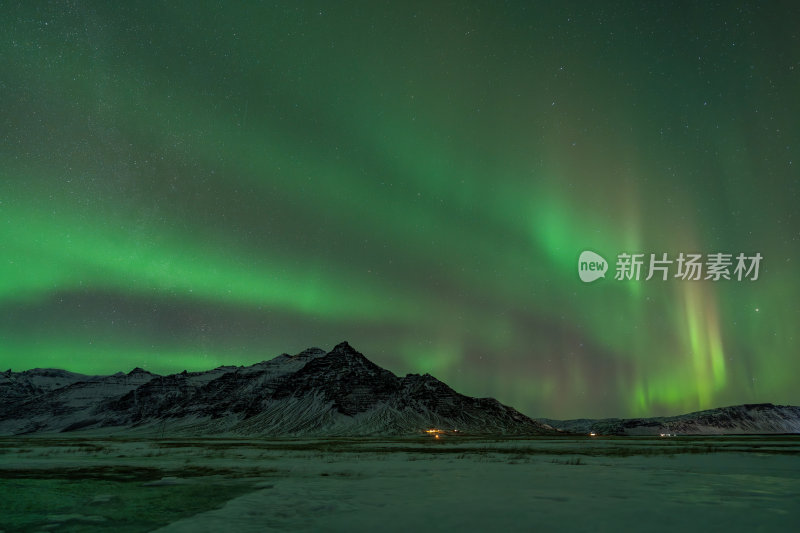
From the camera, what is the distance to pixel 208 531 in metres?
17.4

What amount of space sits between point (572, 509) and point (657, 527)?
4147 millimetres

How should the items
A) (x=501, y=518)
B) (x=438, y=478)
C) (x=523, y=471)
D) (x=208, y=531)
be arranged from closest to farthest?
(x=208, y=531)
(x=501, y=518)
(x=438, y=478)
(x=523, y=471)

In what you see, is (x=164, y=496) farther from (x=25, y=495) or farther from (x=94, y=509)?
(x=25, y=495)

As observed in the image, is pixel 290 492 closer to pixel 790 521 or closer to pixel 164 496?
pixel 164 496

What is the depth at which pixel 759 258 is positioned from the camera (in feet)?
181

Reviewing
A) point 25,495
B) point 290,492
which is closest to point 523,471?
point 290,492

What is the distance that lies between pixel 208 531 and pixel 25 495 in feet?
53.3

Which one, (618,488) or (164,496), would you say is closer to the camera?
(164,496)

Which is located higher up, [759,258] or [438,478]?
[759,258]

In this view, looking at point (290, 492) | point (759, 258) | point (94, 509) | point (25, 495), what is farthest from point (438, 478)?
point (759, 258)

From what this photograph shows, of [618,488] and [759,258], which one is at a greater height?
[759,258]

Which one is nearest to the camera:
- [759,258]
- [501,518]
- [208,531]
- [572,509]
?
[208,531]

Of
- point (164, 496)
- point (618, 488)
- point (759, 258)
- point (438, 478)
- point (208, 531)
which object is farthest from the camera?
point (759, 258)

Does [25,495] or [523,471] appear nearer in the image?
[25,495]
